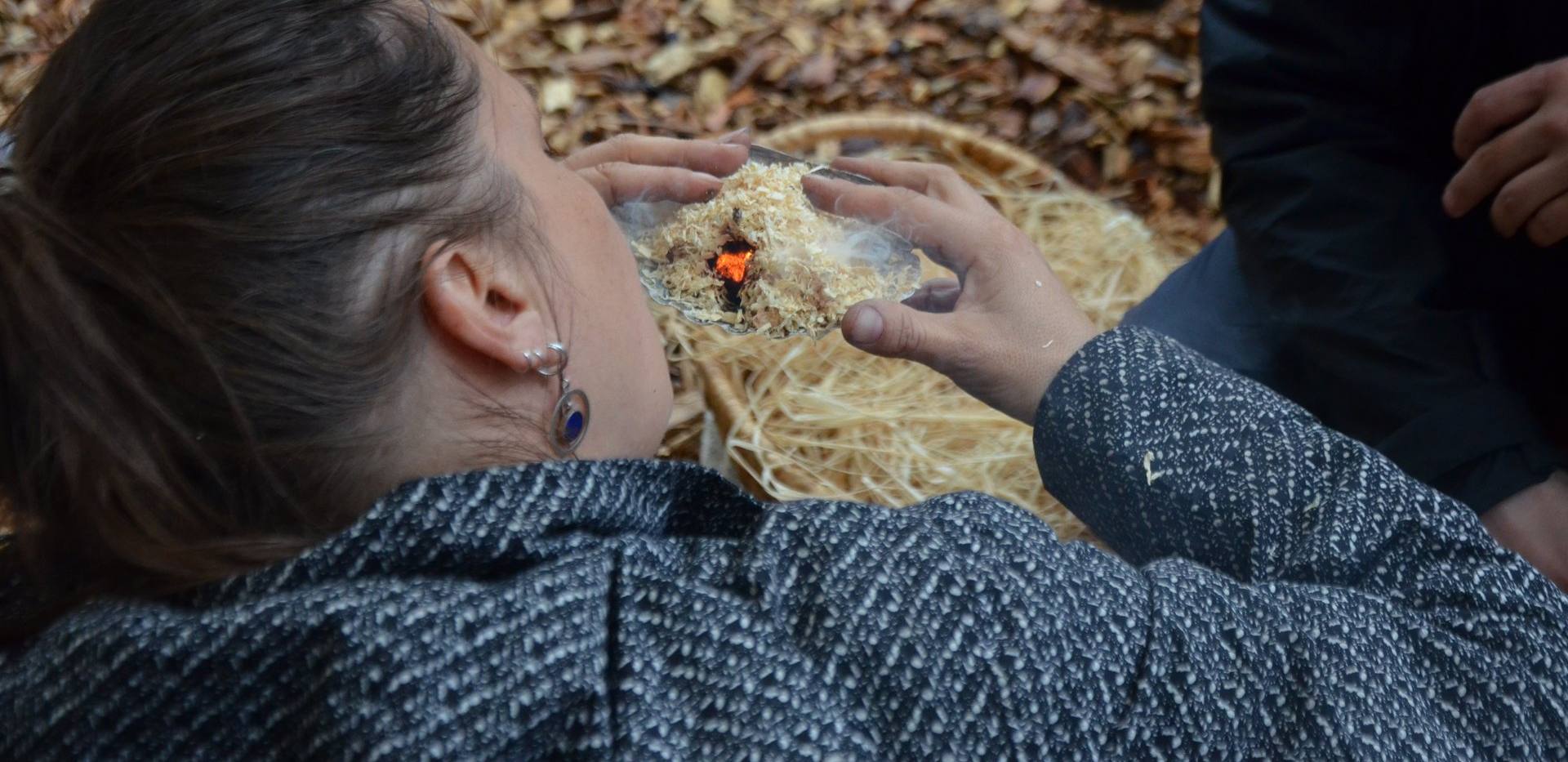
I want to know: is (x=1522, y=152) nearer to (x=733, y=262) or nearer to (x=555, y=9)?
(x=733, y=262)

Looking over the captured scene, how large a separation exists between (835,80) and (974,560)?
189 centimetres

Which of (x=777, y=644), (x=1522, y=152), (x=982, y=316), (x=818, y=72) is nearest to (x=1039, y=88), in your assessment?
(x=818, y=72)

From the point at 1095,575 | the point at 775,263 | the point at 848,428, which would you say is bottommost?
the point at 848,428

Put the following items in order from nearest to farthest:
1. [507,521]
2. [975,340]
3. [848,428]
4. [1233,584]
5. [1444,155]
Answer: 1. [507,521]
2. [1233,584]
3. [975,340]
4. [1444,155]
5. [848,428]

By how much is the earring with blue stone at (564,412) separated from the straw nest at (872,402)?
0.54 meters

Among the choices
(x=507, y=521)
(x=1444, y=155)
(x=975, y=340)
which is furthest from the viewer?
(x=1444, y=155)

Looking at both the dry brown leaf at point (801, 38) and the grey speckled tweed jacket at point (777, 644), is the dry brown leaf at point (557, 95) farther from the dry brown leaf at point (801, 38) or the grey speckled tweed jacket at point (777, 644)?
the grey speckled tweed jacket at point (777, 644)

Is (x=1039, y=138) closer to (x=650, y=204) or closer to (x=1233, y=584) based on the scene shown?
(x=650, y=204)

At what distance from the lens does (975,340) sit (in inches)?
43.8

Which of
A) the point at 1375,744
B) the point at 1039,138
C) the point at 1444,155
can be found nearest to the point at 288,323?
the point at 1375,744

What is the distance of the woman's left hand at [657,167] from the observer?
1331mm

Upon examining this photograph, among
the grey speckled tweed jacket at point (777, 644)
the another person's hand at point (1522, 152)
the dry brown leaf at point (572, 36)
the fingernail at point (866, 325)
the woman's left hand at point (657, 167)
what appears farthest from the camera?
the dry brown leaf at point (572, 36)

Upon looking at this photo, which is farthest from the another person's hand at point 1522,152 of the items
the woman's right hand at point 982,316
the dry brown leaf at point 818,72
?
the dry brown leaf at point 818,72

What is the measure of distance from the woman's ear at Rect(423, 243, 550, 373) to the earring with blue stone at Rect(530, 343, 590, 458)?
0.02 metres
